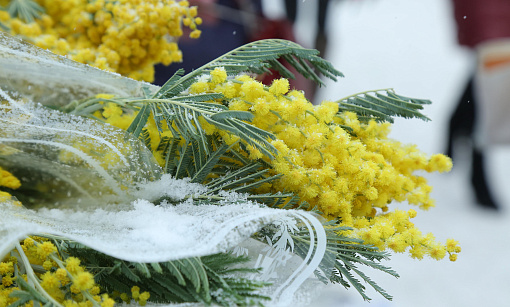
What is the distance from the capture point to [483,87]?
2113mm

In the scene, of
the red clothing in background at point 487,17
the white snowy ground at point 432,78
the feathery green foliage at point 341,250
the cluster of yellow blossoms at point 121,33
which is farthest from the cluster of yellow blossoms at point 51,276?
the red clothing in background at point 487,17

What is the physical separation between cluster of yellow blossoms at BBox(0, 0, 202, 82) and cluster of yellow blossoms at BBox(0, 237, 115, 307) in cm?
25

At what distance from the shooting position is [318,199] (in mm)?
446

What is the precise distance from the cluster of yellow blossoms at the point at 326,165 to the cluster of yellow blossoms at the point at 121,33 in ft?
0.62

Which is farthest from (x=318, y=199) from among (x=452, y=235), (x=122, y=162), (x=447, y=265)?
(x=452, y=235)

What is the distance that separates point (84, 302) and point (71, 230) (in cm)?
6

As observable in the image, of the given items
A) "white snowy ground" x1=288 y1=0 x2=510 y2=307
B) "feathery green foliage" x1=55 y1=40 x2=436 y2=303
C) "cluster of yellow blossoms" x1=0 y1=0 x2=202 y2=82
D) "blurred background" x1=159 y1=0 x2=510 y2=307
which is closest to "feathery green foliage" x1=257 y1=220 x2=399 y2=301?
"feathery green foliage" x1=55 y1=40 x2=436 y2=303

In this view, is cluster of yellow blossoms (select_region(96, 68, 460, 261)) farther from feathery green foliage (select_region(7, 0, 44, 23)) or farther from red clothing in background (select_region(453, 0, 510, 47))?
red clothing in background (select_region(453, 0, 510, 47))

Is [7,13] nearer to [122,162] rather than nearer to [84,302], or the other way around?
[122,162]

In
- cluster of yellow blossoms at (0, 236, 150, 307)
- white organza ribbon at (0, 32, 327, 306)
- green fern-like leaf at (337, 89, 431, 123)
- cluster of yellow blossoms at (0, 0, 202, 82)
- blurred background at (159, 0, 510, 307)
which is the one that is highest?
cluster of yellow blossoms at (0, 0, 202, 82)

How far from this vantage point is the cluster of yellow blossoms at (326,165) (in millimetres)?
423

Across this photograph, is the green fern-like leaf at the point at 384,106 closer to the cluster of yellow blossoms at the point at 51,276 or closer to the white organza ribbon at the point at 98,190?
the white organza ribbon at the point at 98,190

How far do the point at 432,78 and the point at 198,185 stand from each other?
7.78ft

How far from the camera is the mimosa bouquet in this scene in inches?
14.6
